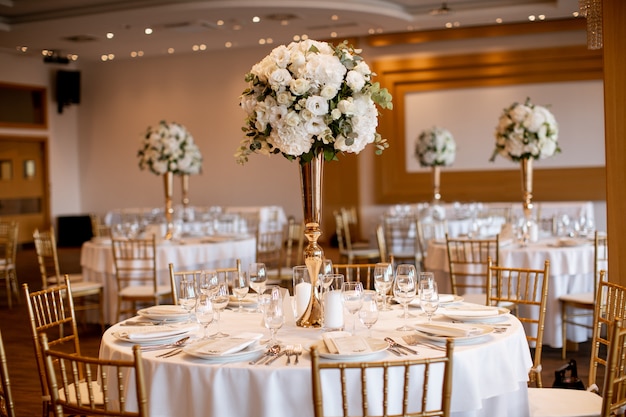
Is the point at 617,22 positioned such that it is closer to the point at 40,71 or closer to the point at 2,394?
the point at 2,394

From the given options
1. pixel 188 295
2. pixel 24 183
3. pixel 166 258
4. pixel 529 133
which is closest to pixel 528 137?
pixel 529 133

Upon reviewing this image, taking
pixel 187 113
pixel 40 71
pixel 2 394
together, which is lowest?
pixel 2 394

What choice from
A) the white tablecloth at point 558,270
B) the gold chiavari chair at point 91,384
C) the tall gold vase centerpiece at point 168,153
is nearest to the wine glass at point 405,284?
the gold chiavari chair at point 91,384

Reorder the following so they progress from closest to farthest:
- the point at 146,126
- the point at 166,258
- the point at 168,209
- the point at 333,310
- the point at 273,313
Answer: the point at 273,313
the point at 333,310
the point at 166,258
the point at 168,209
the point at 146,126

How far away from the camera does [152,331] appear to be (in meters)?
3.19

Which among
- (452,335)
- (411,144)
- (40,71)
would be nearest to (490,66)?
(411,144)

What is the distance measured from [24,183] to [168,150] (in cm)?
921

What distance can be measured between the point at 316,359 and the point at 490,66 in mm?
12231

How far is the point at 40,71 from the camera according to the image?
54.0ft

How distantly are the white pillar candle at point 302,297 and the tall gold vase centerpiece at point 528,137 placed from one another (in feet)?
14.5

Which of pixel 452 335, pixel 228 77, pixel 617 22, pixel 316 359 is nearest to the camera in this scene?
pixel 316 359

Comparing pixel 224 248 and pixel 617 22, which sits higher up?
pixel 617 22

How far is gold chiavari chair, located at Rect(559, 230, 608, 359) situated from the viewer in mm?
6102

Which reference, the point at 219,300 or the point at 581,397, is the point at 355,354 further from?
the point at 581,397
